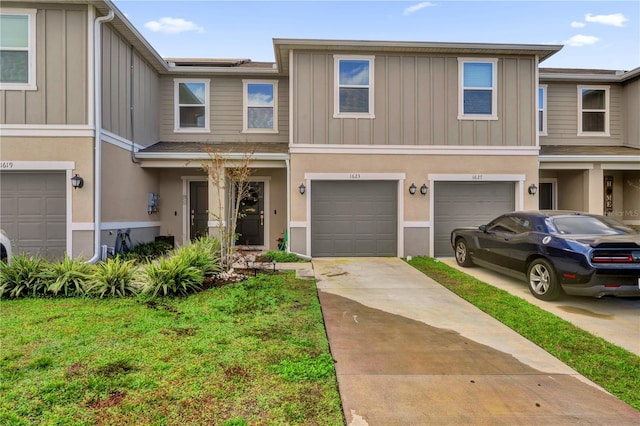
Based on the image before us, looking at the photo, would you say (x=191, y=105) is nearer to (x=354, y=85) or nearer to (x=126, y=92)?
(x=126, y=92)

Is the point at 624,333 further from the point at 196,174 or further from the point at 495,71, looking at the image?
the point at 196,174

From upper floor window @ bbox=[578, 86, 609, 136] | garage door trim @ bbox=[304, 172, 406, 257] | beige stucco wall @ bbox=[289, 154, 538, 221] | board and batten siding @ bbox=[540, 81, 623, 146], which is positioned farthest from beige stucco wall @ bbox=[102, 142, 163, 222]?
upper floor window @ bbox=[578, 86, 609, 136]

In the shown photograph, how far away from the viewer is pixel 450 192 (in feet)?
32.8

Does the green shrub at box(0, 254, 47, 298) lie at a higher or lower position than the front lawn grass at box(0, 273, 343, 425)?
higher

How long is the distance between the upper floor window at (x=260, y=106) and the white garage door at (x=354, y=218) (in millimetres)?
3365

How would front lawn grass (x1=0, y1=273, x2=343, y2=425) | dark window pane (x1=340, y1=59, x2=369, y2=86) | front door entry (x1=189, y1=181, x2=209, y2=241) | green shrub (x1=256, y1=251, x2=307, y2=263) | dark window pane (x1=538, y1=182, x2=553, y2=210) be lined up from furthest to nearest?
1. dark window pane (x1=538, y1=182, x2=553, y2=210)
2. front door entry (x1=189, y1=181, x2=209, y2=241)
3. dark window pane (x1=340, y1=59, x2=369, y2=86)
4. green shrub (x1=256, y1=251, x2=307, y2=263)
5. front lawn grass (x1=0, y1=273, x2=343, y2=425)

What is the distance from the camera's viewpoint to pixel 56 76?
7.81 m

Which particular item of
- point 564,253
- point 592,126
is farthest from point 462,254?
point 592,126

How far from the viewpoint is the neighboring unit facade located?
7.84 meters

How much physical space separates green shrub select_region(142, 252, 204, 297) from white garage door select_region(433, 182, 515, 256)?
22.3 ft

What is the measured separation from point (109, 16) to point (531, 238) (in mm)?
9922

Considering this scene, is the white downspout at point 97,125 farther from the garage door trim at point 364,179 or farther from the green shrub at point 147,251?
the garage door trim at point 364,179

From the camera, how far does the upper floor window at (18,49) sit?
7.70 metres

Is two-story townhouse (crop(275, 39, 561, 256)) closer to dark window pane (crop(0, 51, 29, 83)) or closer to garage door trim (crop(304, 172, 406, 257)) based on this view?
garage door trim (crop(304, 172, 406, 257))
